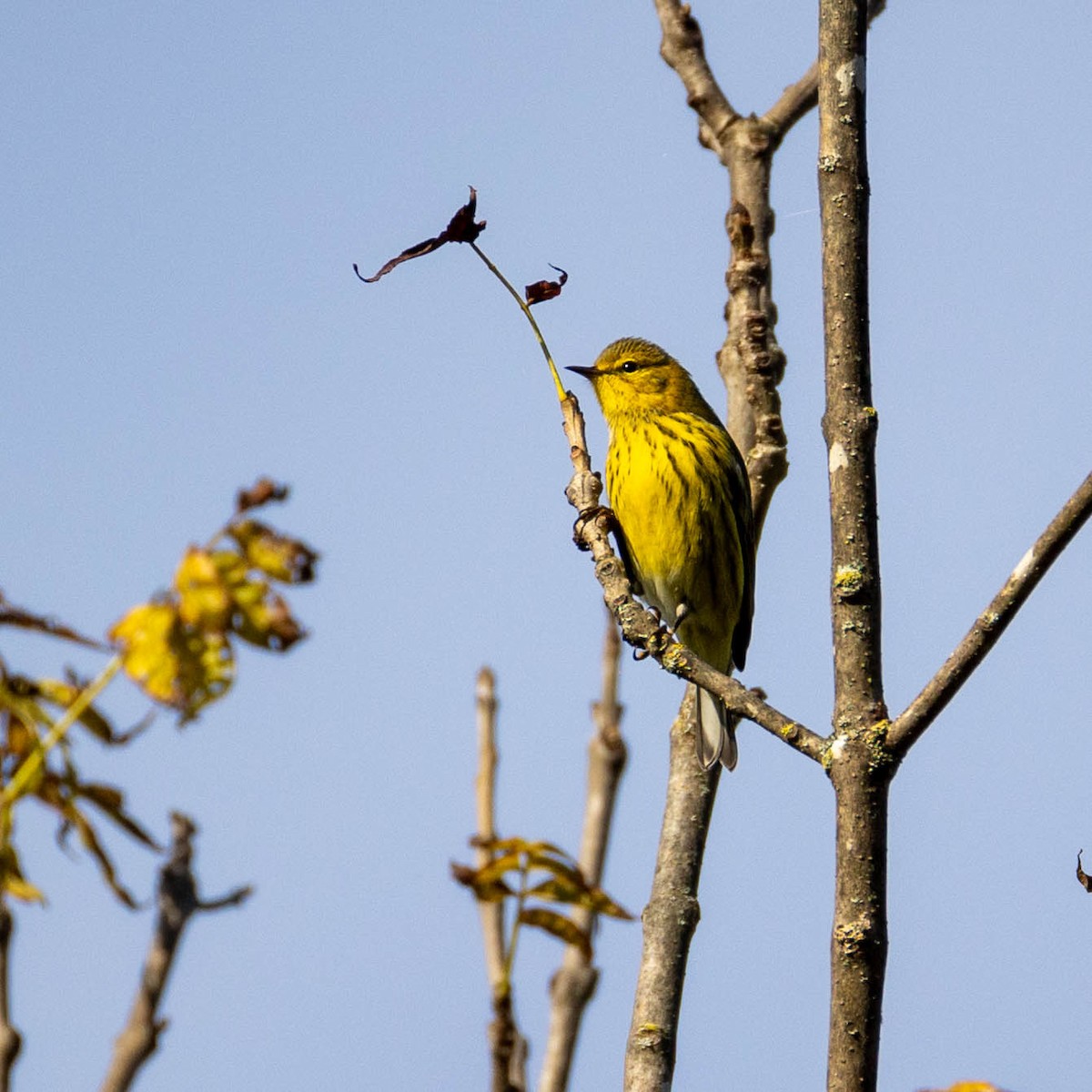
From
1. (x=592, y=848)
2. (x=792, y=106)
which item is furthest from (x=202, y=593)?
(x=792, y=106)

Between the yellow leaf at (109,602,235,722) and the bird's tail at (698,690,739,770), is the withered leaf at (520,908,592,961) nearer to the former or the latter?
the yellow leaf at (109,602,235,722)

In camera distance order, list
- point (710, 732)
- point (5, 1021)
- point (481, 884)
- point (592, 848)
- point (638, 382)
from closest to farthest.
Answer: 1. point (5, 1021)
2. point (481, 884)
3. point (592, 848)
4. point (710, 732)
5. point (638, 382)

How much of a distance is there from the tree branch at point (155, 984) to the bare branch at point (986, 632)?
121cm

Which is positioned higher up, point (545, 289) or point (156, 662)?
point (545, 289)

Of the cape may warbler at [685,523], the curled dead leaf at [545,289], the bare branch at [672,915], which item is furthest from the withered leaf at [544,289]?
the cape may warbler at [685,523]

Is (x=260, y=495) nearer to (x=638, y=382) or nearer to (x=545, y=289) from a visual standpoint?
(x=545, y=289)

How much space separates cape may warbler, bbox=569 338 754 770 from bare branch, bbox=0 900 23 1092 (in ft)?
17.0

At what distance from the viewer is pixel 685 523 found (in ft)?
24.0

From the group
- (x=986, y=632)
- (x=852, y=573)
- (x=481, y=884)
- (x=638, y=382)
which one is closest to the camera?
(x=481, y=884)

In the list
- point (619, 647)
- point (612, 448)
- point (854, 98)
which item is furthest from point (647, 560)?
point (854, 98)

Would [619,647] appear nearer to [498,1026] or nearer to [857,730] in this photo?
[857,730]

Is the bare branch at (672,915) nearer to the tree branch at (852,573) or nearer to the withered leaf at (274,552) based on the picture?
the tree branch at (852,573)

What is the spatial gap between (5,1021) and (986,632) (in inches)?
65.8

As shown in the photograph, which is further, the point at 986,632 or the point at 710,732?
the point at 710,732
